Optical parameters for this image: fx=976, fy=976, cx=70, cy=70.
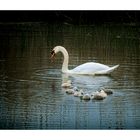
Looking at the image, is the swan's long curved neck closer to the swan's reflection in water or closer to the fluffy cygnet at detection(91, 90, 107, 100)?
the swan's reflection in water

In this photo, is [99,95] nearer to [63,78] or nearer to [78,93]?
[78,93]

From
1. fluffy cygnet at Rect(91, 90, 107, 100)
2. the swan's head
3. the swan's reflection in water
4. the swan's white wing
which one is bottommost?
fluffy cygnet at Rect(91, 90, 107, 100)

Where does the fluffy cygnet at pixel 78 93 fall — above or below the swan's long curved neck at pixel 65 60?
below

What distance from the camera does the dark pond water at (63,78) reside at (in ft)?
20.4

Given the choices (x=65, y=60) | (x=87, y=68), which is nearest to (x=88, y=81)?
(x=87, y=68)

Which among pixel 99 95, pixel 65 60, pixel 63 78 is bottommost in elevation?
pixel 99 95

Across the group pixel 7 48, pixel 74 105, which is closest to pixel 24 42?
pixel 7 48

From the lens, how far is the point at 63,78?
20.7ft

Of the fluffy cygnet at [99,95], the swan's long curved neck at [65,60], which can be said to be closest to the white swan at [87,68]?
the swan's long curved neck at [65,60]

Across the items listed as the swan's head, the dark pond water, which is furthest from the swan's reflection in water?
the swan's head

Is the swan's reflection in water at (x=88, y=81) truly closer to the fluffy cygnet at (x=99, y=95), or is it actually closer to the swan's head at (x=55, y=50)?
the fluffy cygnet at (x=99, y=95)

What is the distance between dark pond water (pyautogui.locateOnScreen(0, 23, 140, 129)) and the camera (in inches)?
244

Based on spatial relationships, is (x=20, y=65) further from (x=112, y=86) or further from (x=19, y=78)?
(x=112, y=86)

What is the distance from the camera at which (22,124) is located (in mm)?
6199
